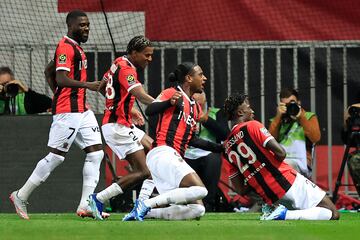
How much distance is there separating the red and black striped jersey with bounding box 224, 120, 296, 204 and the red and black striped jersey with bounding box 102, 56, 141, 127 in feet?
3.75

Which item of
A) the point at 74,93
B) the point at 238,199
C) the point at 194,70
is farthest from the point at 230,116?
the point at 238,199

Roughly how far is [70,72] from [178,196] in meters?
1.97

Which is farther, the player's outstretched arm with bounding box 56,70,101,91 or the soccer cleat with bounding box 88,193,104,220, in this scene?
the player's outstretched arm with bounding box 56,70,101,91

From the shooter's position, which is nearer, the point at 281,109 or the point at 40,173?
the point at 40,173

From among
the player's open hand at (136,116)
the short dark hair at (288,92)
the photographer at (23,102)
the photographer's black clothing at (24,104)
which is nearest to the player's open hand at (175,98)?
the player's open hand at (136,116)

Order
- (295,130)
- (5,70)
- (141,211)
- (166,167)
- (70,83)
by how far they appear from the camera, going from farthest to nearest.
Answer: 1. (295,130)
2. (5,70)
3. (70,83)
4. (166,167)
5. (141,211)

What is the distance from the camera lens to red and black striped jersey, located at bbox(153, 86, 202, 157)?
40.2ft

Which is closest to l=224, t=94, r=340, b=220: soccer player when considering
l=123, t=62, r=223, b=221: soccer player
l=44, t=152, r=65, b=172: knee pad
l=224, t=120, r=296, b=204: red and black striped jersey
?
l=224, t=120, r=296, b=204: red and black striped jersey

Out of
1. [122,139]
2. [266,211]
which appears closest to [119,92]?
[122,139]

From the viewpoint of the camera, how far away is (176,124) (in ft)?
40.2

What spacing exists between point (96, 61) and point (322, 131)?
10.3ft

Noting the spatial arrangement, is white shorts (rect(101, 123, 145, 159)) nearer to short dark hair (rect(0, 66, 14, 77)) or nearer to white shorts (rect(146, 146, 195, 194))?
white shorts (rect(146, 146, 195, 194))

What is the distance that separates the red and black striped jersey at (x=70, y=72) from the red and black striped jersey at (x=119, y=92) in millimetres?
341

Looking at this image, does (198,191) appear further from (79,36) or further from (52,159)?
(79,36)
